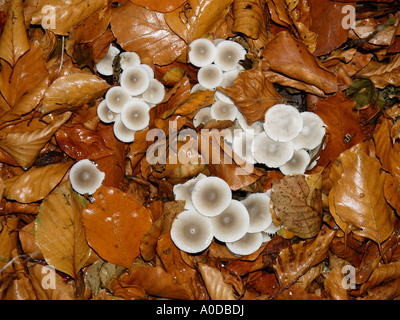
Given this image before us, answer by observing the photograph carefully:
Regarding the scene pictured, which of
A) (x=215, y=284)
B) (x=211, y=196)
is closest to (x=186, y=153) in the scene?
(x=211, y=196)

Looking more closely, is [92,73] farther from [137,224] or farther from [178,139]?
[137,224]

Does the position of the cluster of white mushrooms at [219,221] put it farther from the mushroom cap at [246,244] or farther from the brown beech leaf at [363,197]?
the brown beech leaf at [363,197]

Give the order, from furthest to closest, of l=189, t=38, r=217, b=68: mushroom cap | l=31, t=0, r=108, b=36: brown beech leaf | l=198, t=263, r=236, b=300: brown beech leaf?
l=189, t=38, r=217, b=68: mushroom cap < l=31, t=0, r=108, b=36: brown beech leaf < l=198, t=263, r=236, b=300: brown beech leaf

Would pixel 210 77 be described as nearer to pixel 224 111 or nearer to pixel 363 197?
pixel 224 111

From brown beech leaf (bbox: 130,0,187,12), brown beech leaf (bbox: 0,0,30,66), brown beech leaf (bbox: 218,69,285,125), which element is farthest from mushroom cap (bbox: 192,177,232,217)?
brown beech leaf (bbox: 0,0,30,66)

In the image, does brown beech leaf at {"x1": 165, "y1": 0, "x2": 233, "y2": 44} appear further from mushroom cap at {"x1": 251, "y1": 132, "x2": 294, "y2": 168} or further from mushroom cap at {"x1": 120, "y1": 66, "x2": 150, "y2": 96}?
mushroom cap at {"x1": 251, "y1": 132, "x2": 294, "y2": 168}

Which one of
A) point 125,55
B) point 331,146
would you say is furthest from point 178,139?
point 331,146
